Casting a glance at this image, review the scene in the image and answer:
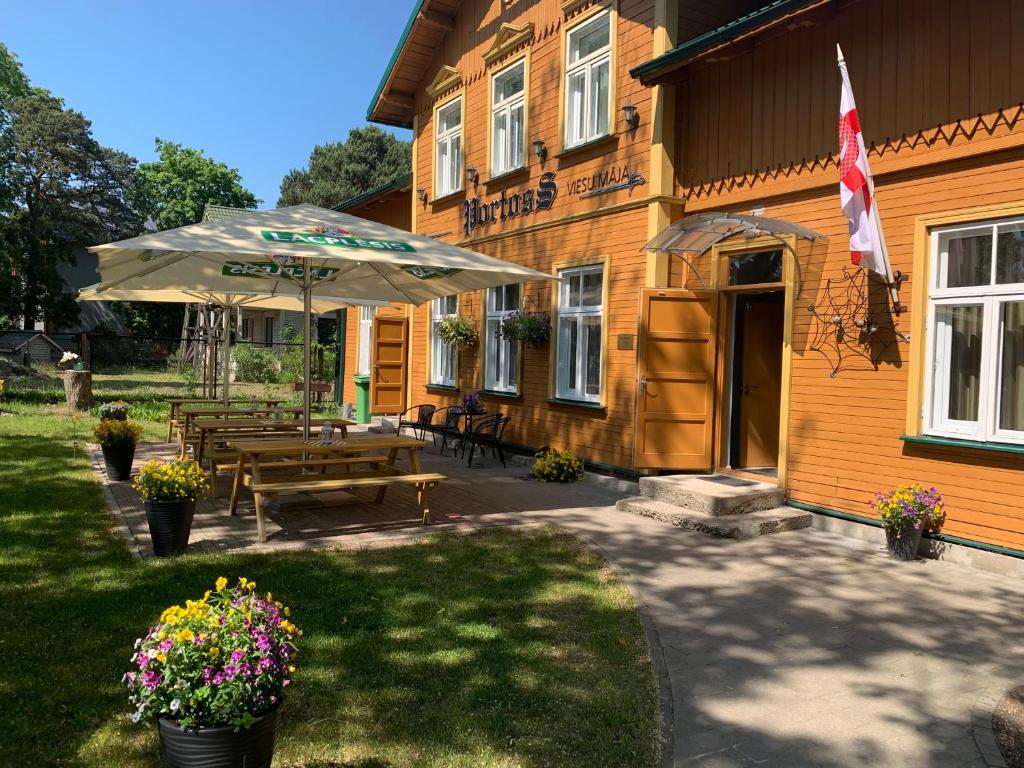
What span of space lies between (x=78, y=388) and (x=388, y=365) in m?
6.71

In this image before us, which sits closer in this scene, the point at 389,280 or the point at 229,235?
the point at 229,235

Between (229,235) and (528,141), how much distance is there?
6.16 m

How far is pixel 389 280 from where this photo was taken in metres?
8.91

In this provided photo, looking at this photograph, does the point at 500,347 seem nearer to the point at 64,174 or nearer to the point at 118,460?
the point at 118,460

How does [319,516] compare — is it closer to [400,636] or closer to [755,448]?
[400,636]

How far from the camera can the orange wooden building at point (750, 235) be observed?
A: 245 inches

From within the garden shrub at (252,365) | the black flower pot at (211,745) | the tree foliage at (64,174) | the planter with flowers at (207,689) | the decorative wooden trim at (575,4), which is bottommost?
the black flower pot at (211,745)

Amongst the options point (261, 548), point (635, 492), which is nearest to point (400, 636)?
point (261, 548)

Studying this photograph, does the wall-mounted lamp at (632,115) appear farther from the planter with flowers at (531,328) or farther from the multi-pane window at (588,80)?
the planter with flowers at (531,328)

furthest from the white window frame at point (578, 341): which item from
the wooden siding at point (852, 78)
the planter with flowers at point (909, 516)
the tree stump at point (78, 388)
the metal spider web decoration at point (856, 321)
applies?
the tree stump at point (78, 388)

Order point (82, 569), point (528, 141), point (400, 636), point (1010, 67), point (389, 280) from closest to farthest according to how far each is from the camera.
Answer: point (400, 636)
point (82, 569)
point (1010, 67)
point (389, 280)
point (528, 141)

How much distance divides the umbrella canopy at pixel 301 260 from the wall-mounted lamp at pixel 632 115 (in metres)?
2.59

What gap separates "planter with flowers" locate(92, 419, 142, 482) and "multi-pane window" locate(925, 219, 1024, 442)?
806cm

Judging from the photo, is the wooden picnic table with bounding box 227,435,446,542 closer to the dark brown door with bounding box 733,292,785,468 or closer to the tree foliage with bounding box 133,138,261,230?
the dark brown door with bounding box 733,292,785,468
